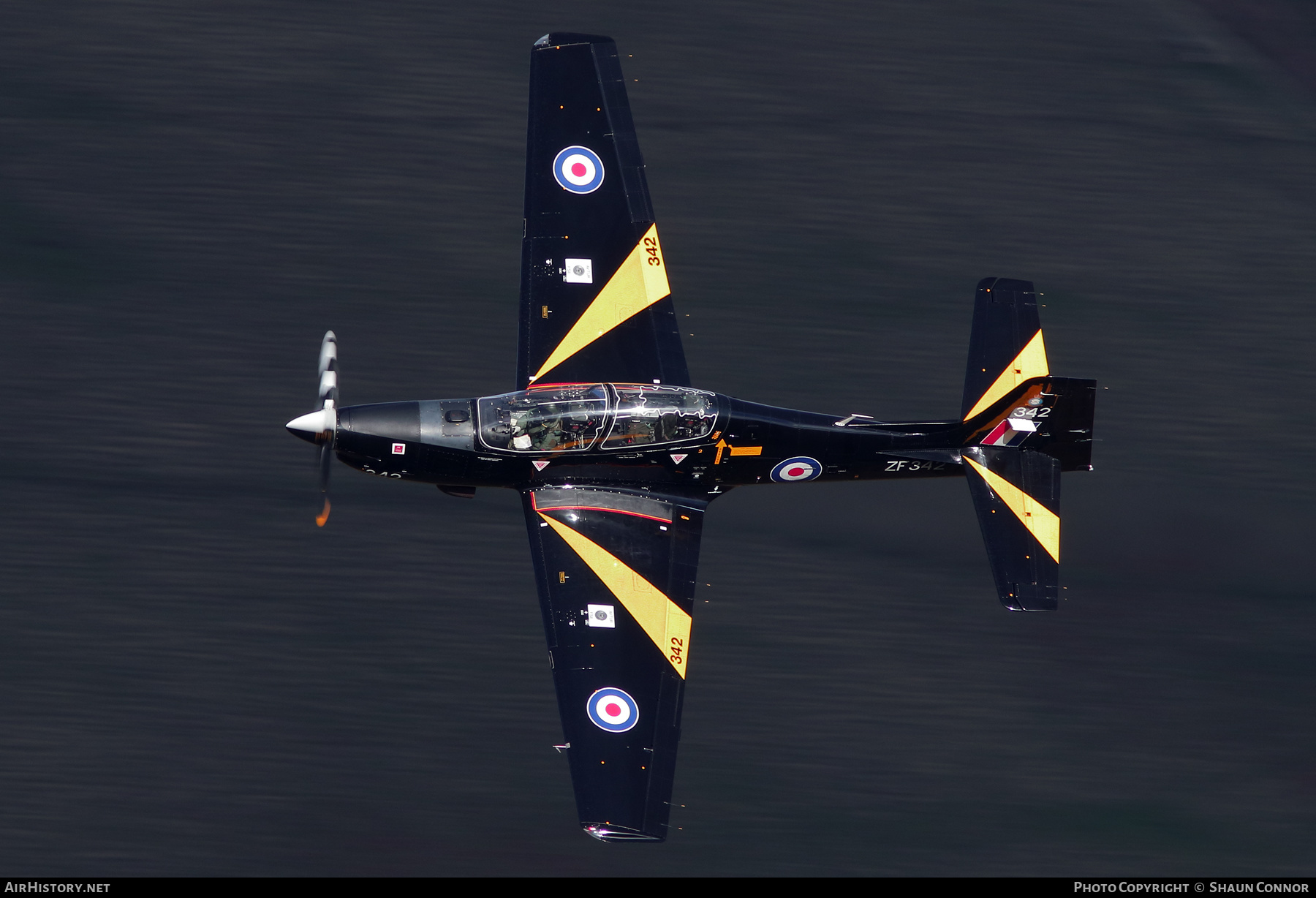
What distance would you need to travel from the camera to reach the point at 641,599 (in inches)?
806

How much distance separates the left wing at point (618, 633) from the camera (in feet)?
63.2

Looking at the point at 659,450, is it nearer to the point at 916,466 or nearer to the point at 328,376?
the point at 916,466

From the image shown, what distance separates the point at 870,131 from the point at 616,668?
11.0m

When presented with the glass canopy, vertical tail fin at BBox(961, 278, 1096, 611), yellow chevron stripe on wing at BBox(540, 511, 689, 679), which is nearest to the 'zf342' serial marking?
vertical tail fin at BBox(961, 278, 1096, 611)

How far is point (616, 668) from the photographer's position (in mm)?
19953

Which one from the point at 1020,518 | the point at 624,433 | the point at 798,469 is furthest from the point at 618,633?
the point at 1020,518

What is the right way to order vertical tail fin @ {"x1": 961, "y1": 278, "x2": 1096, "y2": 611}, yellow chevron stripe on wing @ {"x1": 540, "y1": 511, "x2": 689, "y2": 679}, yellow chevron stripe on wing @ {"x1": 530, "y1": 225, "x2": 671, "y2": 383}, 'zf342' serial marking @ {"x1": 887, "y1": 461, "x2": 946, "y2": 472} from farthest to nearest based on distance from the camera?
'zf342' serial marking @ {"x1": 887, "y1": 461, "x2": 946, "y2": 472}
yellow chevron stripe on wing @ {"x1": 530, "y1": 225, "x2": 671, "y2": 383}
vertical tail fin @ {"x1": 961, "y1": 278, "x2": 1096, "y2": 611}
yellow chevron stripe on wing @ {"x1": 540, "y1": 511, "x2": 689, "y2": 679}

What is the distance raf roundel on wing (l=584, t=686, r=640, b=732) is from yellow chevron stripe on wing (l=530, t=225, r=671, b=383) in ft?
15.3

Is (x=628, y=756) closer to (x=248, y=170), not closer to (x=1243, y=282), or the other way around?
(x=248, y=170)

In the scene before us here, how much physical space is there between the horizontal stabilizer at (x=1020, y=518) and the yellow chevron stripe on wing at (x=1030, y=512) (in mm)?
10

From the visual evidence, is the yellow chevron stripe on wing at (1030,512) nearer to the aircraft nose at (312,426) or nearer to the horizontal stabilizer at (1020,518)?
the horizontal stabilizer at (1020,518)

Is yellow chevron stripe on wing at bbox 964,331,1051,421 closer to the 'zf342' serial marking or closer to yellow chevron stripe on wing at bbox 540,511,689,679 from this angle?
the 'zf342' serial marking

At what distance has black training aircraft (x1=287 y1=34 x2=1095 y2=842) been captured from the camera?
67.2 ft

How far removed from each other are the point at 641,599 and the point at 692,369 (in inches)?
178
